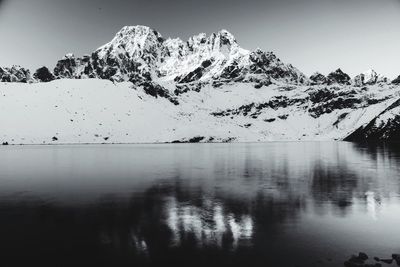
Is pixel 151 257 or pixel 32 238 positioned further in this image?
pixel 32 238

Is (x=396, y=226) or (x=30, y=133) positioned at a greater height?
(x=30, y=133)

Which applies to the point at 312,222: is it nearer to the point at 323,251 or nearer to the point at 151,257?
the point at 323,251

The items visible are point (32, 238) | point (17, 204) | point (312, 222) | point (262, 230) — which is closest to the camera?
point (32, 238)

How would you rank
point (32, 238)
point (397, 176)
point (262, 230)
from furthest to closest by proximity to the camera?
point (397, 176) → point (262, 230) → point (32, 238)

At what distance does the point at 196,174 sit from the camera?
48.0m

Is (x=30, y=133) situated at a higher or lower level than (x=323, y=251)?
higher

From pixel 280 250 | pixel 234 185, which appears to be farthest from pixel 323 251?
pixel 234 185

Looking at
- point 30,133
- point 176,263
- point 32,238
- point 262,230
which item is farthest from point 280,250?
point 30,133

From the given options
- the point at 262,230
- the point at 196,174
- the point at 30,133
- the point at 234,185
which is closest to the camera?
the point at 262,230

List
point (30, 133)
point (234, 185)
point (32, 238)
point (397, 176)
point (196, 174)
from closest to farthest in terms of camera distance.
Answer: point (32, 238)
point (234, 185)
point (397, 176)
point (196, 174)
point (30, 133)

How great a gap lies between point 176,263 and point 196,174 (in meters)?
32.7

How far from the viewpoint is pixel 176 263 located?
1530 centimetres

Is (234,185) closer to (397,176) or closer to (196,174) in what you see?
(196,174)

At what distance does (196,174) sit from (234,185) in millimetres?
10938
